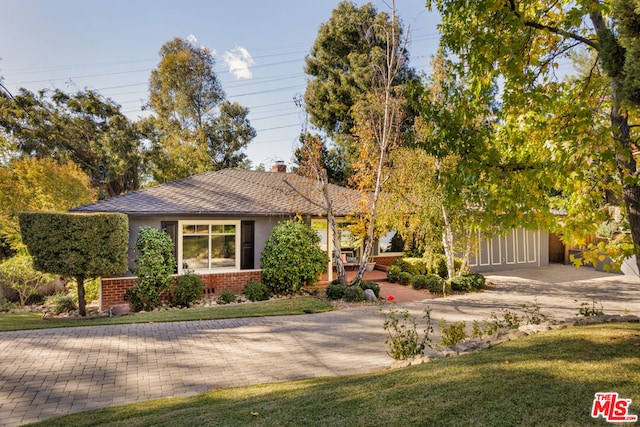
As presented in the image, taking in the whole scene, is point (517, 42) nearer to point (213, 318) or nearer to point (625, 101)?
point (625, 101)

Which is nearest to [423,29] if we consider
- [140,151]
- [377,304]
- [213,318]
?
[377,304]

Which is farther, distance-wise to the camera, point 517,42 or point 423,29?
point 423,29

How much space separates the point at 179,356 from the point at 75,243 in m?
6.10

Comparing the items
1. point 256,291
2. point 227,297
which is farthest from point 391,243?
point 227,297

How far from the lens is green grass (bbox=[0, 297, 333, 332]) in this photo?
9969 mm

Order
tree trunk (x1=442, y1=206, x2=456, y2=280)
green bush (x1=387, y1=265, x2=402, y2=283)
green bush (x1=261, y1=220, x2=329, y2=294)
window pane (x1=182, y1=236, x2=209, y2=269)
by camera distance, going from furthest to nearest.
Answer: green bush (x1=387, y1=265, x2=402, y2=283) < tree trunk (x1=442, y1=206, x2=456, y2=280) < window pane (x1=182, y1=236, x2=209, y2=269) < green bush (x1=261, y1=220, x2=329, y2=294)

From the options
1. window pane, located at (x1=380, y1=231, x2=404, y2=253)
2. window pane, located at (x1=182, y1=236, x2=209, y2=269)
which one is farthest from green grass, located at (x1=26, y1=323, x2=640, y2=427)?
window pane, located at (x1=380, y1=231, x2=404, y2=253)

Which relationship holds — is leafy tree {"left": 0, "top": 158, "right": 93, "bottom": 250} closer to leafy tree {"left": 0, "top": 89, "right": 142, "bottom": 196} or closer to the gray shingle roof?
the gray shingle roof

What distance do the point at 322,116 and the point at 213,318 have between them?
70.1ft

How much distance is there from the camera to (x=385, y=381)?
4.71 metres

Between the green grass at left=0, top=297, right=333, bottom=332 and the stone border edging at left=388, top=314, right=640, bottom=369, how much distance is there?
5.51 m

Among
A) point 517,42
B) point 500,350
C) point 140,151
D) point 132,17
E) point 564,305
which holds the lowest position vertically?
point 564,305

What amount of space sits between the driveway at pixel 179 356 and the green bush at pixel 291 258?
2749 mm

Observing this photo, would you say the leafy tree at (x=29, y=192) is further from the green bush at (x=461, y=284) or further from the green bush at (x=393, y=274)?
the green bush at (x=461, y=284)
